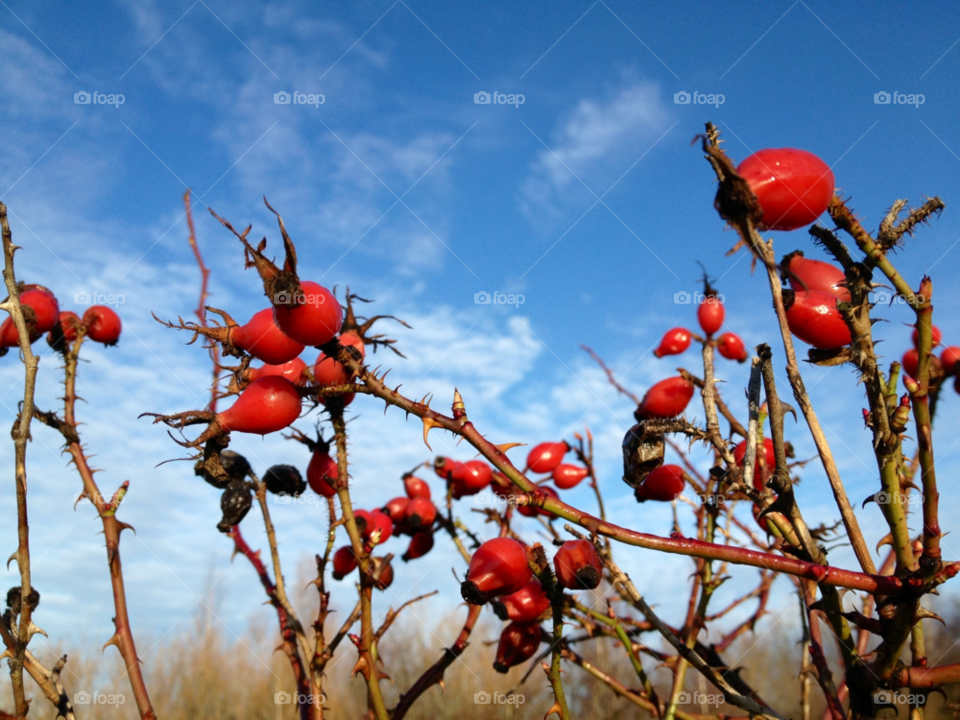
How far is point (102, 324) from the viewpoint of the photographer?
9.62ft

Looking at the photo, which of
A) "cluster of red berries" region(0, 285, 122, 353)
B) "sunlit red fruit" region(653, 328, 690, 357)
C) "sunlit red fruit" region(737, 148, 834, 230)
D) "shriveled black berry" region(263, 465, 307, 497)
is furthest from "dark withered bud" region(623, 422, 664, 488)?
"sunlit red fruit" region(653, 328, 690, 357)

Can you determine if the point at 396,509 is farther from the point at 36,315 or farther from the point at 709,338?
the point at 709,338

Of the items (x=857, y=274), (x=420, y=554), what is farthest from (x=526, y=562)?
(x=420, y=554)

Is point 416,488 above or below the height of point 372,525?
above

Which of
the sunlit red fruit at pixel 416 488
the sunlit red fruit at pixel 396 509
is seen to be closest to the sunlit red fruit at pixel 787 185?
the sunlit red fruit at pixel 396 509

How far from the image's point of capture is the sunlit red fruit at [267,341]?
1.71 metres

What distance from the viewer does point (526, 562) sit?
6.00 feet

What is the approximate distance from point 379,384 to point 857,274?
3.12 feet

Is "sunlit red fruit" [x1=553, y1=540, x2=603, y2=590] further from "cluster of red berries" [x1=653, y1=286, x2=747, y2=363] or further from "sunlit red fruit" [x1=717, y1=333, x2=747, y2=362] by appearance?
"sunlit red fruit" [x1=717, y1=333, x2=747, y2=362]

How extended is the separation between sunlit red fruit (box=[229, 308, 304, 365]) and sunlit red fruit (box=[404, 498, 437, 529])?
129 cm

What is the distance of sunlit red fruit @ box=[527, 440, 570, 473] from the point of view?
131 inches

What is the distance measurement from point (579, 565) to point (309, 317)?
915 millimetres

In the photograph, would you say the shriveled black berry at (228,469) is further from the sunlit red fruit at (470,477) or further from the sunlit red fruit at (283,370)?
the sunlit red fruit at (470,477)

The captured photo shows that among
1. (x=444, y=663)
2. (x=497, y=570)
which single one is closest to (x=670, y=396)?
(x=497, y=570)
